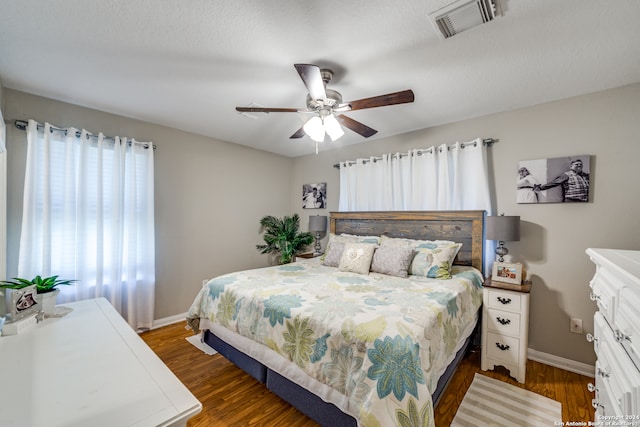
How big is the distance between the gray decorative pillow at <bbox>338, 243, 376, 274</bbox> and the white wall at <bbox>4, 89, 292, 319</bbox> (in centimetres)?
193

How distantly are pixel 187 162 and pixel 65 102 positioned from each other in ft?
4.03

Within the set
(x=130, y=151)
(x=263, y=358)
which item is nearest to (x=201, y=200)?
(x=130, y=151)

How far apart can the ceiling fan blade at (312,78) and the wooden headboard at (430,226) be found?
1960 millimetres

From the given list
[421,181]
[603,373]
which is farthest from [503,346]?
[421,181]

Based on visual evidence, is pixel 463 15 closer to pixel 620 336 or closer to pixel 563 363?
pixel 620 336

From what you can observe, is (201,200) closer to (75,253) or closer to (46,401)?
(75,253)

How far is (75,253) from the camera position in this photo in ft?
8.25

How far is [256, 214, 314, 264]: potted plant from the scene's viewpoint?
4141mm

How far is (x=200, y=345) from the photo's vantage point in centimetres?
266

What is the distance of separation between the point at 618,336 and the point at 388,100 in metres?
1.70

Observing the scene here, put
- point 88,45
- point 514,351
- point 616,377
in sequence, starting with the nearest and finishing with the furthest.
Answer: point 616,377 < point 88,45 < point 514,351

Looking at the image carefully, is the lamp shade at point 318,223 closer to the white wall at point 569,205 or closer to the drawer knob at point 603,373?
the white wall at point 569,205

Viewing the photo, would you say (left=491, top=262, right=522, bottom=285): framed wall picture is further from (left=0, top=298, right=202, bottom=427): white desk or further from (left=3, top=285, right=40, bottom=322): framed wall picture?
(left=3, top=285, right=40, bottom=322): framed wall picture

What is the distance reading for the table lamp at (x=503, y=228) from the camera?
2309 millimetres
